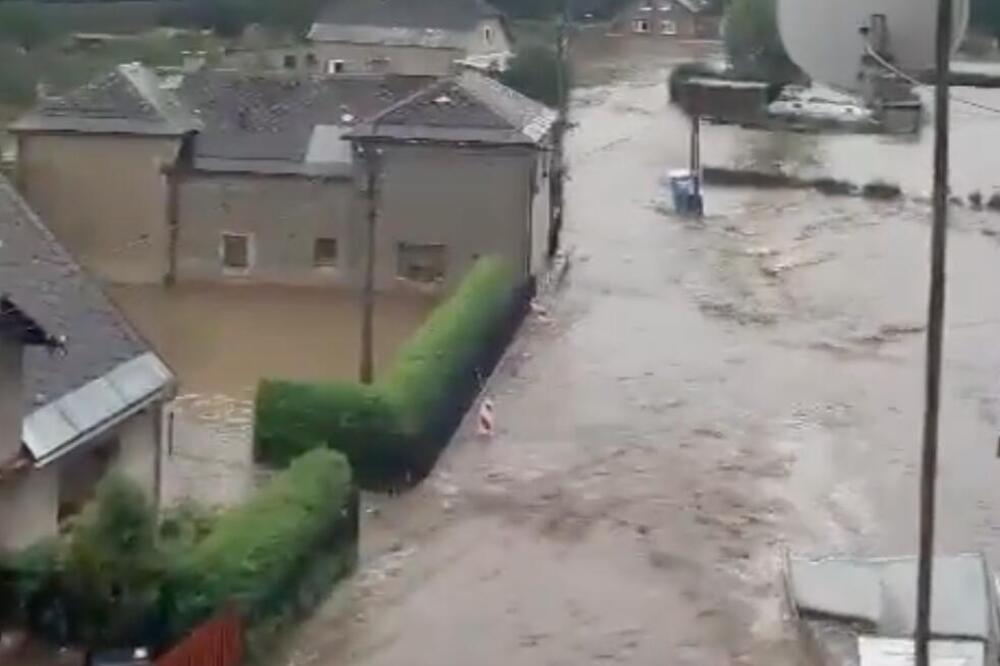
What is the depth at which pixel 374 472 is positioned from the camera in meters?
15.3

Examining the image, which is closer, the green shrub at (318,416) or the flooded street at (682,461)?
the flooded street at (682,461)

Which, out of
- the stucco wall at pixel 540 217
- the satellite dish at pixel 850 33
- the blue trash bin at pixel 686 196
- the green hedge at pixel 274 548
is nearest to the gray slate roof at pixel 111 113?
the stucco wall at pixel 540 217

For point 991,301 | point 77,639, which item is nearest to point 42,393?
point 77,639

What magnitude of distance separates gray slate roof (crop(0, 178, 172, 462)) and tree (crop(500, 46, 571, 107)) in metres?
28.0

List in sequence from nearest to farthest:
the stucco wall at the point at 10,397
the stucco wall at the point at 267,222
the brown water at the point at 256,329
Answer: the stucco wall at the point at 10,397, the brown water at the point at 256,329, the stucco wall at the point at 267,222

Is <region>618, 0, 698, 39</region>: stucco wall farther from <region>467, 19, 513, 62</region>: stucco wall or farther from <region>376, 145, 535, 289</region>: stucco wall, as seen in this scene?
<region>376, 145, 535, 289</region>: stucco wall

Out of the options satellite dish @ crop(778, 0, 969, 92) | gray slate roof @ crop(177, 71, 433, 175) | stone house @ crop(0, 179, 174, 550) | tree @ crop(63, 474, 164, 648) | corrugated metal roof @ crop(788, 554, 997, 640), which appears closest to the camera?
satellite dish @ crop(778, 0, 969, 92)

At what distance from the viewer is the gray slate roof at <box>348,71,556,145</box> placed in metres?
21.9

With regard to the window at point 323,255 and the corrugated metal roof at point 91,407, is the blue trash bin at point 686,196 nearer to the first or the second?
the window at point 323,255

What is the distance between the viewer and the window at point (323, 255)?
888 inches

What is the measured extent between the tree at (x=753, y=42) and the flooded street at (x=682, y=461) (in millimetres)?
19560

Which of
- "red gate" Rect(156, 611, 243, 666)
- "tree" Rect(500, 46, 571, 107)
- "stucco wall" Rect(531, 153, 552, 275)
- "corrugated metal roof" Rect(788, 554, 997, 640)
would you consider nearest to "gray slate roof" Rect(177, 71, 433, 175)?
"stucco wall" Rect(531, 153, 552, 275)

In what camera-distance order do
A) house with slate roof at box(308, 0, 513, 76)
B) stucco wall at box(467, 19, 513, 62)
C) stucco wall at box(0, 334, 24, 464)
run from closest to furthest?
stucco wall at box(0, 334, 24, 464)
house with slate roof at box(308, 0, 513, 76)
stucco wall at box(467, 19, 513, 62)

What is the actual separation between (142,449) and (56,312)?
0.98 m
